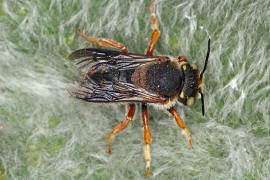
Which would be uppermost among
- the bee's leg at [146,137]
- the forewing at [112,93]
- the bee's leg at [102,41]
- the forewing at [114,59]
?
the bee's leg at [102,41]

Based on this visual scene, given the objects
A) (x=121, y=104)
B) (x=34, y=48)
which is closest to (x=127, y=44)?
(x=121, y=104)

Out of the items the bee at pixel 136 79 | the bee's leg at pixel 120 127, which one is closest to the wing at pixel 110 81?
the bee at pixel 136 79

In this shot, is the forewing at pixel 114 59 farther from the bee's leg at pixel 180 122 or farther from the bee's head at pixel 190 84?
the bee's leg at pixel 180 122

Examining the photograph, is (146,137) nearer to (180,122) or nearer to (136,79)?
(180,122)

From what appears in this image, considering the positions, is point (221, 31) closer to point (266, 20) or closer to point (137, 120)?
point (266, 20)

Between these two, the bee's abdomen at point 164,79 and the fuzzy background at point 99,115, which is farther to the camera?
the bee's abdomen at point 164,79

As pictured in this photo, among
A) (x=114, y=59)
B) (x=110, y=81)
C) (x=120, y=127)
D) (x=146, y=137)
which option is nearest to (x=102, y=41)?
(x=114, y=59)

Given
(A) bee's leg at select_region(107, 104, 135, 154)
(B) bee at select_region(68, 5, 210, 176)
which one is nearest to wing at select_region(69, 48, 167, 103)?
(B) bee at select_region(68, 5, 210, 176)
